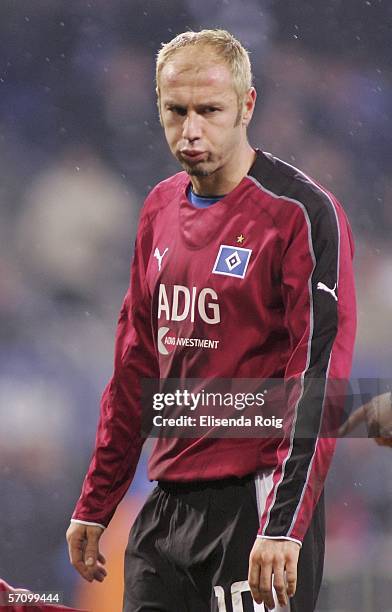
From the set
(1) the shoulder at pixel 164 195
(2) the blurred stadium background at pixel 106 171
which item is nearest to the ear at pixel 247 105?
(1) the shoulder at pixel 164 195

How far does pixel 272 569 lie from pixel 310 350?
0.28 m

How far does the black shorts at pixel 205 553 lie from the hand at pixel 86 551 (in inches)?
3.5

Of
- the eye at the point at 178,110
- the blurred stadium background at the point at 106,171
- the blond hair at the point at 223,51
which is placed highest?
the blurred stadium background at the point at 106,171

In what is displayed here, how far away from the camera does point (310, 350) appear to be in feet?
4.96

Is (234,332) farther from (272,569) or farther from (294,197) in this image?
(272,569)

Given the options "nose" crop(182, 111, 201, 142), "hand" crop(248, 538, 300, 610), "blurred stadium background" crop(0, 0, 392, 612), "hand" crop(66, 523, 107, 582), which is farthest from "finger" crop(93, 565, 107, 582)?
"blurred stadium background" crop(0, 0, 392, 612)

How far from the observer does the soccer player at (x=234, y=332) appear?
4.96 feet

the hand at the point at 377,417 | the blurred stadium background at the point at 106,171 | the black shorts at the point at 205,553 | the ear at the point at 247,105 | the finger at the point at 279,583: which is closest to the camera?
the finger at the point at 279,583

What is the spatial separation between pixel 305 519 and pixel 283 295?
0.30m

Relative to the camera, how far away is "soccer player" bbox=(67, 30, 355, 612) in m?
1.51

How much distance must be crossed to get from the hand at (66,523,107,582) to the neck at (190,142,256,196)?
0.53 m

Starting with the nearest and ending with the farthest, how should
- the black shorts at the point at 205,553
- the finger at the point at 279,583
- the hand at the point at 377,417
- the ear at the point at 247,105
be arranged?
1. the finger at the point at 279,583
2. the black shorts at the point at 205,553
3. the ear at the point at 247,105
4. the hand at the point at 377,417

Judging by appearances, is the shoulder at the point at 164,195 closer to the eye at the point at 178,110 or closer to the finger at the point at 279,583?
the eye at the point at 178,110

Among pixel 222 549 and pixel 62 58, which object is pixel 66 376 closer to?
pixel 62 58
